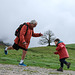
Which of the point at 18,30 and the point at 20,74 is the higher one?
the point at 18,30

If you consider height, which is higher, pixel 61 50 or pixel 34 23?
pixel 34 23

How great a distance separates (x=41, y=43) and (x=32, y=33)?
63.8 metres

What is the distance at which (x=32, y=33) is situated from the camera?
24.7 feet

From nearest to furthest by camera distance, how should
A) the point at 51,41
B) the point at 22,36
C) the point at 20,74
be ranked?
1. the point at 20,74
2. the point at 22,36
3. the point at 51,41

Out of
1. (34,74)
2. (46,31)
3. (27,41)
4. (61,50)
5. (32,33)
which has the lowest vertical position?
(34,74)

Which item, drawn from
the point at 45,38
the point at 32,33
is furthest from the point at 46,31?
the point at 32,33

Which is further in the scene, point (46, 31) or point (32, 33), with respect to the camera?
point (46, 31)

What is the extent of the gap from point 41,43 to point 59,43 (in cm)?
6436

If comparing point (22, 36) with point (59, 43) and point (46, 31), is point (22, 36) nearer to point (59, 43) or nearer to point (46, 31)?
point (59, 43)

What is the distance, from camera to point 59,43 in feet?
22.6

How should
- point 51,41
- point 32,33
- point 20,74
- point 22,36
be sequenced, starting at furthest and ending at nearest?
point 51,41, point 32,33, point 22,36, point 20,74

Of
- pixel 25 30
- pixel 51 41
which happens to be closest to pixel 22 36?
pixel 25 30

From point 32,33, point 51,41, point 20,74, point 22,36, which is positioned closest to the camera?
point 20,74

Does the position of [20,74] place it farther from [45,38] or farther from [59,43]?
[45,38]
